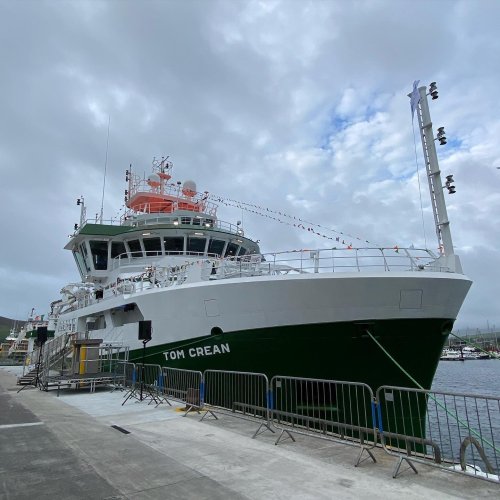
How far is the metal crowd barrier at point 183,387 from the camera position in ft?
33.4

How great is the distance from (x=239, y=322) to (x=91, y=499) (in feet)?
20.5

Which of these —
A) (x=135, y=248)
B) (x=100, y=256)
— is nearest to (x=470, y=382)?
(x=135, y=248)

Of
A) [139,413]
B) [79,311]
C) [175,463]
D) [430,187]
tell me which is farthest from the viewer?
[79,311]

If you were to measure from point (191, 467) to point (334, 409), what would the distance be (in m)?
4.98

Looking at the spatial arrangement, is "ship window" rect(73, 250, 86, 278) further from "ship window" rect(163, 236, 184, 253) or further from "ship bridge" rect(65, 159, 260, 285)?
"ship window" rect(163, 236, 184, 253)

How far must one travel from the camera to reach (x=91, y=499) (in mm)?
4625

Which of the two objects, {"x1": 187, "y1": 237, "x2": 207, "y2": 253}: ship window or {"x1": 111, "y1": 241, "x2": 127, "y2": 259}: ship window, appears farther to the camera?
{"x1": 111, "y1": 241, "x2": 127, "y2": 259}: ship window

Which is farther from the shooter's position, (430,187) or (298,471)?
(430,187)

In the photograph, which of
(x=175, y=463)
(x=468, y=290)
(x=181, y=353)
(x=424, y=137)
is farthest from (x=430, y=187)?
(x=175, y=463)

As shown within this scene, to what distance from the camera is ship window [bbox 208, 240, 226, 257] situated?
1823cm

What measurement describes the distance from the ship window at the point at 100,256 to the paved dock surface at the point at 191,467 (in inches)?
432

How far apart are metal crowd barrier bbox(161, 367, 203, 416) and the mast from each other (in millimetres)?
6951

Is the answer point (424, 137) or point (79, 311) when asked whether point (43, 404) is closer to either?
point (79, 311)

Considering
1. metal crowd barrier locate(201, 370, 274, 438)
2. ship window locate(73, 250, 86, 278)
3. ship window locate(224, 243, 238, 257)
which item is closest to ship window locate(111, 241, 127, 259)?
ship window locate(73, 250, 86, 278)
